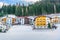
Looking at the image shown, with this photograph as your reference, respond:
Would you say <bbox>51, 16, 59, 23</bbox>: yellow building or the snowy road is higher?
<bbox>51, 16, 59, 23</bbox>: yellow building

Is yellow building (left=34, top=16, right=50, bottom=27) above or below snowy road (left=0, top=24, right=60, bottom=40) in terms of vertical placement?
above

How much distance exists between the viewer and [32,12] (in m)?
2.22

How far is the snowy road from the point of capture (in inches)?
85.8

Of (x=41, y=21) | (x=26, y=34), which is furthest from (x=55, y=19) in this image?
(x=26, y=34)

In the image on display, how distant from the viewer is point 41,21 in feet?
7.25

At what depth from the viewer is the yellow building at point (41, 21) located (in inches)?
86.6

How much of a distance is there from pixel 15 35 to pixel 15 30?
5 centimetres

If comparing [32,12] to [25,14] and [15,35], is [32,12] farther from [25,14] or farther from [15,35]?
[15,35]

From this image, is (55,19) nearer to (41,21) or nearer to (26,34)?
(41,21)

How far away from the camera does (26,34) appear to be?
2.20 m

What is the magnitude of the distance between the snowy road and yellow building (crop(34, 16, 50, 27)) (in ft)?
0.25

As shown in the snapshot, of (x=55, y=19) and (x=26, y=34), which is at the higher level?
(x=55, y=19)

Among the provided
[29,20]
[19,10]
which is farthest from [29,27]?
[19,10]

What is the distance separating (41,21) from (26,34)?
0.22 meters
